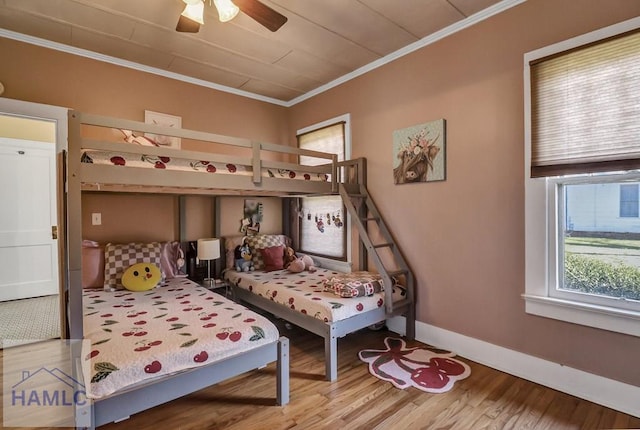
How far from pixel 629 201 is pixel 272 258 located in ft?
9.92

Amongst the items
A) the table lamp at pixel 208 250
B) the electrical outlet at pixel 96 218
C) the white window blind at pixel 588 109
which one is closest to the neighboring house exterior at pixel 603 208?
the white window blind at pixel 588 109

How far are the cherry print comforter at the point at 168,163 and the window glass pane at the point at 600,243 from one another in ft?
6.98

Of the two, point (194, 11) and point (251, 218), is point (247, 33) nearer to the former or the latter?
point (194, 11)

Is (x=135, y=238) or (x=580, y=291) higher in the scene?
(x=135, y=238)

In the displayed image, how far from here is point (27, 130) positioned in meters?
4.24

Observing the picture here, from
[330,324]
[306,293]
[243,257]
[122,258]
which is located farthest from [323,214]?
[122,258]

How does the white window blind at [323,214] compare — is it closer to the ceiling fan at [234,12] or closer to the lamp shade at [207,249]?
the lamp shade at [207,249]

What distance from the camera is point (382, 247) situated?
9.75 feet

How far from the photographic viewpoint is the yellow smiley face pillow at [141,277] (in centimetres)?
274

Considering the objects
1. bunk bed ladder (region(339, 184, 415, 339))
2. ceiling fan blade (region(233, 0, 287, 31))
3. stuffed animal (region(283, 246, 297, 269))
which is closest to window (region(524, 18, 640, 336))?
bunk bed ladder (region(339, 184, 415, 339))

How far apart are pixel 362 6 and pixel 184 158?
1698mm

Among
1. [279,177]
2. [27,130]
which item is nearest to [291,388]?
[279,177]

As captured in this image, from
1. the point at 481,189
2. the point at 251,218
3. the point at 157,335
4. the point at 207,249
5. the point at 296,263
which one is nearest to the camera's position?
the point at 157,335

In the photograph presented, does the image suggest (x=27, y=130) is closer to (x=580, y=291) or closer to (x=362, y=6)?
(x=362, y=6)
